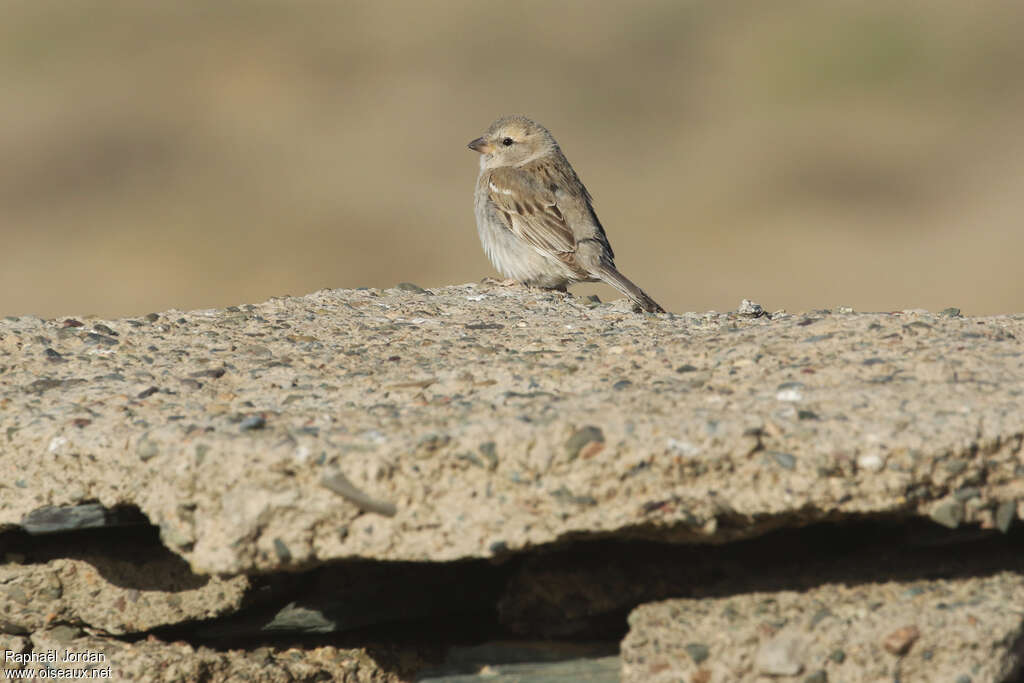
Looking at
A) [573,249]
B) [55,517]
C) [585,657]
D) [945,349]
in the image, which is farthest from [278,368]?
[573,249]

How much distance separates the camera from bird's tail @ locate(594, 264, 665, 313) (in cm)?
577

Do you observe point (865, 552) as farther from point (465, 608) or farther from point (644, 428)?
point (465, 608)

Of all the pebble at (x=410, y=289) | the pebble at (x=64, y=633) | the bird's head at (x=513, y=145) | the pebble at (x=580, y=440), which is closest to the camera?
the pebble at (x=580, y=440)

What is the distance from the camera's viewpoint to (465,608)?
10.0ft

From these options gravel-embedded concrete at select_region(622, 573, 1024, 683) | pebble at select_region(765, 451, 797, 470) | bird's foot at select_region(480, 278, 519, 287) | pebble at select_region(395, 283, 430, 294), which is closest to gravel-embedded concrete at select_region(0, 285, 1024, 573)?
pebble at select_region(765, 451, 797, 470)

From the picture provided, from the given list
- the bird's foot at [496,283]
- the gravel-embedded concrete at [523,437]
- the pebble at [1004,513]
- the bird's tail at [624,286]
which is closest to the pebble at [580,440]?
the gravel-embedded concrete at [523,437]

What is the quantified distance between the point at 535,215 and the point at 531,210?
0.08 metres

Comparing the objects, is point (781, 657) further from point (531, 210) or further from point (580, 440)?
point (531, 210)

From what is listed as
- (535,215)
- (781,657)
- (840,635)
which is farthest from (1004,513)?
(535,215)

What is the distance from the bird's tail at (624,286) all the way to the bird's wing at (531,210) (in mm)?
290

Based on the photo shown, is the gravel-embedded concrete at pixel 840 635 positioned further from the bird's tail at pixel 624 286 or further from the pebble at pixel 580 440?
the bird's tail at pixel 624 286

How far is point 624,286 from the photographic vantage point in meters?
6.45

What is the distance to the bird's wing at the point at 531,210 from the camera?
7055 millimetres

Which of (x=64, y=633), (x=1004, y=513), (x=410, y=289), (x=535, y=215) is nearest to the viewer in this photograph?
(x=1004, y=513)
